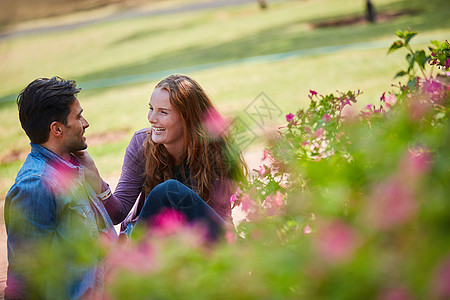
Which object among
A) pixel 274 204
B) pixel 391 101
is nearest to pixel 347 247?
pixel 274 204

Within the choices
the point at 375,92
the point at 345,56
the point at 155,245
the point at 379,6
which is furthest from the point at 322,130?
the point at 379,6

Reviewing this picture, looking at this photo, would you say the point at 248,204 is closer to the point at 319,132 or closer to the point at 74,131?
the point at 319,132

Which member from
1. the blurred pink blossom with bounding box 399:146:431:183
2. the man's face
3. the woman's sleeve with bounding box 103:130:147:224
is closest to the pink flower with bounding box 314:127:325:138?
the blurred pink blossom with bounding box 399:146:431:183

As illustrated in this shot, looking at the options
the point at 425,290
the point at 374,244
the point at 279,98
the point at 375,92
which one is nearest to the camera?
the point at 425,290

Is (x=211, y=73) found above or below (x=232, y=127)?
below

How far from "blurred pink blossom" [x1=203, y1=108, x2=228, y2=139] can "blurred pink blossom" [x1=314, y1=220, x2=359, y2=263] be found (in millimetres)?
→ 2448

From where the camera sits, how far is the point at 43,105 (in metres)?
2.83

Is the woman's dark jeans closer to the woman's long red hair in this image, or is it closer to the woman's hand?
the woman's hand

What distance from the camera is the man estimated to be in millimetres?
2553

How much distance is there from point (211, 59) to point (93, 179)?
13.0 meters

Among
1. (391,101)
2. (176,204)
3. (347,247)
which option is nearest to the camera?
(347,247)

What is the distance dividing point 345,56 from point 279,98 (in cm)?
319

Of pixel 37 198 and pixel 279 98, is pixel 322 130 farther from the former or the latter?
pixel 279 98

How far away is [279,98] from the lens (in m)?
10.2
